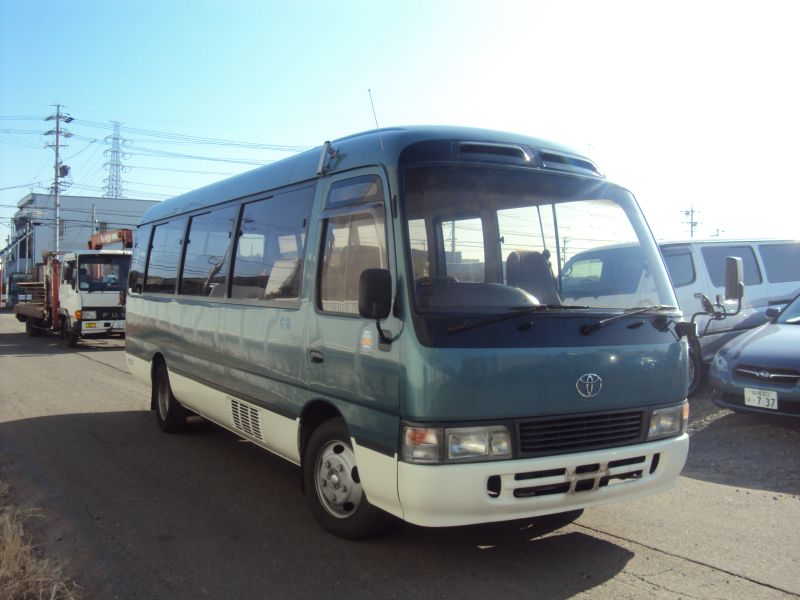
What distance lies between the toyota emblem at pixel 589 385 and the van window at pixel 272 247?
2.08 m

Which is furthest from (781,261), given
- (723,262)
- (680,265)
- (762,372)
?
(762,372)

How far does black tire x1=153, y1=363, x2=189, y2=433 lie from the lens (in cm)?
773

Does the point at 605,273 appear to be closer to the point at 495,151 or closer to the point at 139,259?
the point at 495,151

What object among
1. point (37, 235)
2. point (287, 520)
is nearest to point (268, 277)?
point (287, 520)

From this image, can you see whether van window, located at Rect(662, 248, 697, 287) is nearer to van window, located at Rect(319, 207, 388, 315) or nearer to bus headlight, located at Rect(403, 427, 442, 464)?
van window, located at Rect(319, 207, 388, 315)

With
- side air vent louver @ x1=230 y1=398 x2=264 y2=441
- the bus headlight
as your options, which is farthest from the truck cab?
the bus headlight

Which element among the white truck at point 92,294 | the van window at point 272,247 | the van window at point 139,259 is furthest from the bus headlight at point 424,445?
the white truck at point 92,294

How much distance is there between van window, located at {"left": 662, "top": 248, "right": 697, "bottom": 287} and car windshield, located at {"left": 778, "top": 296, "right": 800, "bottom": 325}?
1.62 metres

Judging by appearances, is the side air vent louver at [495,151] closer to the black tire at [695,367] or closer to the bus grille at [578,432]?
the bus grille at [578,432]

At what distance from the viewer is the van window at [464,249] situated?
414cm

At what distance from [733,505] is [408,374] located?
3205mm

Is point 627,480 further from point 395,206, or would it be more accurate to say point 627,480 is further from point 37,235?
point 37,235

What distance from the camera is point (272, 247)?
17.9 feet

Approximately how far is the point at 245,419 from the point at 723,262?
7515 mm
